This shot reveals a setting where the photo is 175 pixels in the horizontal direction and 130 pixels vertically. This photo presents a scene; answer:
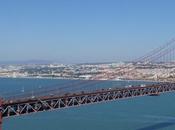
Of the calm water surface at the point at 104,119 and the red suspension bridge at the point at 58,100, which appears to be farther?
the calm water surface at the point at 104,119

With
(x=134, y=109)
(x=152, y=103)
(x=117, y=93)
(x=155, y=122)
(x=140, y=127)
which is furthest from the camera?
(x=152, y=103)

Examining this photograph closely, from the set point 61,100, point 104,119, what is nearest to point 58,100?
point 61,100

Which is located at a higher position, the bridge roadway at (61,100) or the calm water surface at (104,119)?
the bridge roadway at (61,100)

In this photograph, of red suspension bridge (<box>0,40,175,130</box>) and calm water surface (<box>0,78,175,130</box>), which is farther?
calm water surface (<box>0,78,175,130</box>)

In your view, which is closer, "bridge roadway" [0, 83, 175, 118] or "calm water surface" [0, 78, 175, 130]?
"bridge roadway" [0, 83, 175, 118]

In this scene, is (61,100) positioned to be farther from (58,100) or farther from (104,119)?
(104,119)

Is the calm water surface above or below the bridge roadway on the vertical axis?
below

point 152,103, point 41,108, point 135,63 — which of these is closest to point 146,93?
Answer: point 41,108

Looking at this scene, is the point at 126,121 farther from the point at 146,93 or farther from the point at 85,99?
the point at 85,99
